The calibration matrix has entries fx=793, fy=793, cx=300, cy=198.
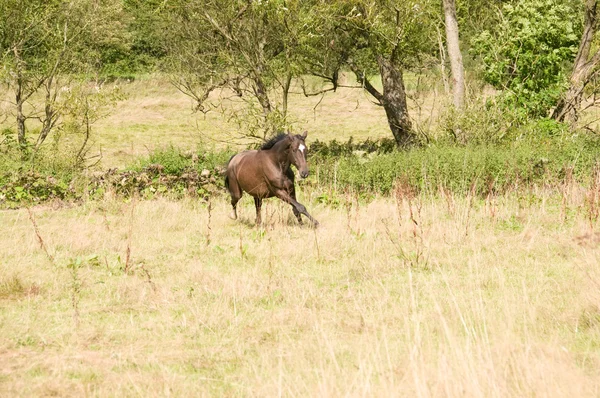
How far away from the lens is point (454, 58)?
20750mm

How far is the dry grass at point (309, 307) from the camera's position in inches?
225

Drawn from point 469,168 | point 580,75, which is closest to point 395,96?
point 580,75

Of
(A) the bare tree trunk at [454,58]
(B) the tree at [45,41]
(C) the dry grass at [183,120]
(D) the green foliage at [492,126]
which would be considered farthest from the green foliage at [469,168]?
(B) the tree at [45,41]

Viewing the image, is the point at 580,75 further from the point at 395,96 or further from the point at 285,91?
the point at 285,91

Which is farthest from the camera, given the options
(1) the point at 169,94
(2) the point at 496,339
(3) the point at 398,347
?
(1) the point at 169,94

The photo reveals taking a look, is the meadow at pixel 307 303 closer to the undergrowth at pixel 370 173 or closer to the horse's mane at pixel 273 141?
the undergrowth at pixel 370 173

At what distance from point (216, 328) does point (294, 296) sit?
120 centimetres

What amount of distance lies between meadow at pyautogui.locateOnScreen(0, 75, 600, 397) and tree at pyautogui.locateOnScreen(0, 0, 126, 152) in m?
8.33

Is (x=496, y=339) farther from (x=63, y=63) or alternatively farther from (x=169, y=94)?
(x=169, y=94)

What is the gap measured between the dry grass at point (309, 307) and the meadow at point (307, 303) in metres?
0.03

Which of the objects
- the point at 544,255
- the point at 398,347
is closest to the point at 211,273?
the point at 398,347

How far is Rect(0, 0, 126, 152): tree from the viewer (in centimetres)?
2172

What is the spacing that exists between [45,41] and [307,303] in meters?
17.3

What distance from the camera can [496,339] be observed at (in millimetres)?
6113
